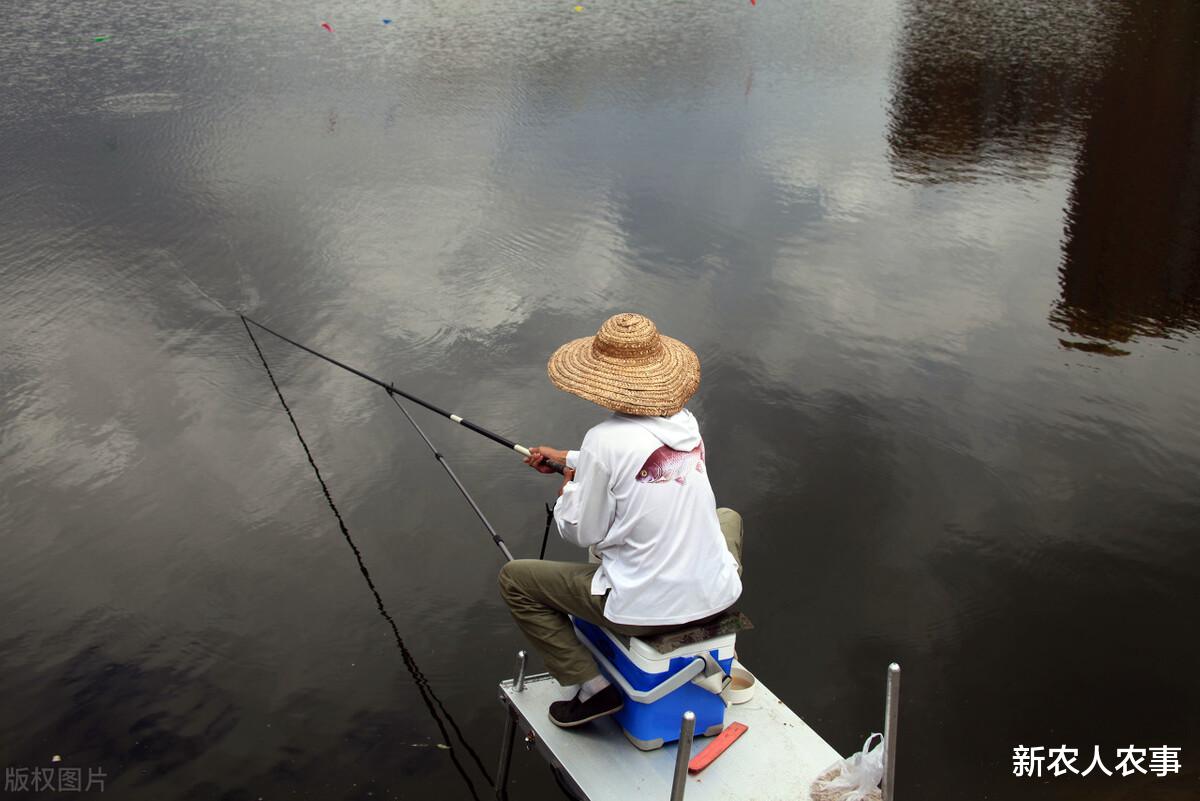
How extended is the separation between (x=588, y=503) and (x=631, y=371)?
15.5 inches

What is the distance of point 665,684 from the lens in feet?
8.91

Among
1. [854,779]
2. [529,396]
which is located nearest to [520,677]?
[854,779]

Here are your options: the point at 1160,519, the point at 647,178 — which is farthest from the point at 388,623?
the point at 647,178

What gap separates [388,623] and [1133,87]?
13.0 metres

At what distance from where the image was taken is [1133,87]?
12859mm

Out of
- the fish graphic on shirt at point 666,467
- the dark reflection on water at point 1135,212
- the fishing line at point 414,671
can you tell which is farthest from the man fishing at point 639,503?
the dark reflection on water at point 1135,212

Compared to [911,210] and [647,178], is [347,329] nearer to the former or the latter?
[647,178]

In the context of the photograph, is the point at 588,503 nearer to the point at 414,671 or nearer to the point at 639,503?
the point at 639,503

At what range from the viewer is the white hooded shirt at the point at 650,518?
268 cm

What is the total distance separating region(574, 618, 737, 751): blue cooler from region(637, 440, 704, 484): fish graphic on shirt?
0.48 metres

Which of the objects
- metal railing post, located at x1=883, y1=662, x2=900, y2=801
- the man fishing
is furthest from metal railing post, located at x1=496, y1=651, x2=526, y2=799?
metal railing post, located at x1=883, y1=662, x2=900, y2=801

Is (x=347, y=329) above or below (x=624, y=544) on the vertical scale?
below

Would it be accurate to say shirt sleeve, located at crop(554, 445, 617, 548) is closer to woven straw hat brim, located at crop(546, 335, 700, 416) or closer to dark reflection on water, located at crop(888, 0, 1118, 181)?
woven straw hat brim, located at crop(546, 335, 700, 416)

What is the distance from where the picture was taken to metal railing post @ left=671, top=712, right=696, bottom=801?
2299 millimetres
